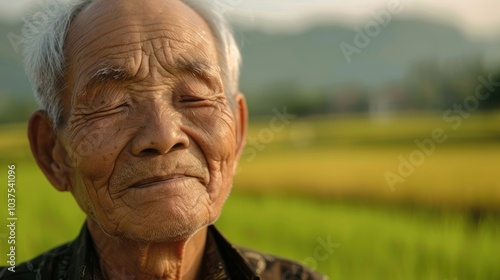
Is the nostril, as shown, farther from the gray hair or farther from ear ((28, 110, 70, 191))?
ear ((28, 110, 70, 191))

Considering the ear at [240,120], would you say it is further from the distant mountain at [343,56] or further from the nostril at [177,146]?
A: the distant mountain at [343,56]

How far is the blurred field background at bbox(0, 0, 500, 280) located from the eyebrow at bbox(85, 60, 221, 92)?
5.82 ft

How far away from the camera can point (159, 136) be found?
1.71 meters

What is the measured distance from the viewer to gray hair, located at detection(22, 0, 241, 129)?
1948 mm

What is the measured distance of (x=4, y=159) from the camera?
360cm

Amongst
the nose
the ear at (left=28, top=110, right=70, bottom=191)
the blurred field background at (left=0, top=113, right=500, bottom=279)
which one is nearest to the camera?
the nose

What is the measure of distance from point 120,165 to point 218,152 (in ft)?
0.95

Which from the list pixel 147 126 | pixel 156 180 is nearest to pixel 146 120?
pixel 147 126

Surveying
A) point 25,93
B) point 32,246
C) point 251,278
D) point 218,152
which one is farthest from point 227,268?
point 25,93

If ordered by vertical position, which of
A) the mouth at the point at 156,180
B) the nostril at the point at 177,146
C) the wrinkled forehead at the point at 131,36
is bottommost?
the mouth at the point at 156,180

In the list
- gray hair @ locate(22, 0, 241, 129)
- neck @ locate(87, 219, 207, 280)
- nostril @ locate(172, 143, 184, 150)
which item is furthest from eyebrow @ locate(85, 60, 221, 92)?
neck @ locate(87, 219, 207, 280)

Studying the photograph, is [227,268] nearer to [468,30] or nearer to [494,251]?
[494,251]

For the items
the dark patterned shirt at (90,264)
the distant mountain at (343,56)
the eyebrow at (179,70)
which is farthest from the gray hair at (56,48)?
the distant mountain at (343,56)

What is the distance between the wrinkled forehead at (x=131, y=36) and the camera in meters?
1.82
